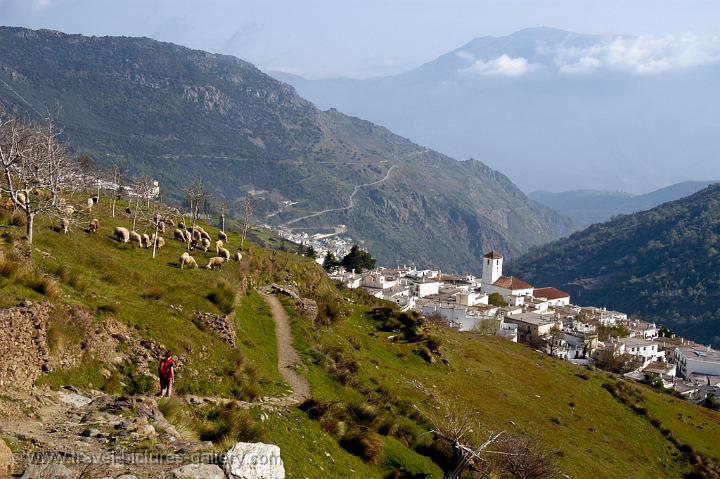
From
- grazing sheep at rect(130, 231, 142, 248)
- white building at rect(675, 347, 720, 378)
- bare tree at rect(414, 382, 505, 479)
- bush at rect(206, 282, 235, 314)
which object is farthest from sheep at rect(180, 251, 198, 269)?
white building at rect(675, 347, 720, 378)

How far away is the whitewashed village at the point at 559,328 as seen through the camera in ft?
174

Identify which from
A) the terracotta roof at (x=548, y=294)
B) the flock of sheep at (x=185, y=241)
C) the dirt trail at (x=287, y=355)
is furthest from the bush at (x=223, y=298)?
the terracotta roof at (x=548, y=294)

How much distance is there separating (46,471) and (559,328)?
61373 millimetres

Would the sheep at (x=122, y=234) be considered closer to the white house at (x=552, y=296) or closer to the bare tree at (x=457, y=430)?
the bare tree at (x=457, y=430)

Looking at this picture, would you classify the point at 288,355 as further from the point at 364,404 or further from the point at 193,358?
the point at 193,358

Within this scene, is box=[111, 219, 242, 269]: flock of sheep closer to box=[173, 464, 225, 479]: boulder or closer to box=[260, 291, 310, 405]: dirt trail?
box=[260, 291, 310, 405]: dirt trail

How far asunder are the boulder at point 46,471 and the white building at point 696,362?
211ft

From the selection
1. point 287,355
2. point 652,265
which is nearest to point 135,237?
point 287,355

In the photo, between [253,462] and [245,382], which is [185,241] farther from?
[253,462]

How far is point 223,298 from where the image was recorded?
16172 mm

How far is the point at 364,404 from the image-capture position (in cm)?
1398

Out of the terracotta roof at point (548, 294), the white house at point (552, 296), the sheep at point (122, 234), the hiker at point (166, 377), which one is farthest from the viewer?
the terracotta roof at point (548, 294)

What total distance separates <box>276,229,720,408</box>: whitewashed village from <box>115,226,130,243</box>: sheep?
79.7ft

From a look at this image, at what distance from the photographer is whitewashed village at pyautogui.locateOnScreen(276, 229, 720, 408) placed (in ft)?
174
